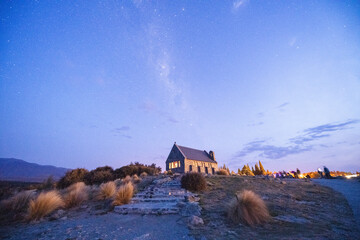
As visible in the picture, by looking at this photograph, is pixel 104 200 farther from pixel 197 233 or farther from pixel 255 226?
pixel 255 226

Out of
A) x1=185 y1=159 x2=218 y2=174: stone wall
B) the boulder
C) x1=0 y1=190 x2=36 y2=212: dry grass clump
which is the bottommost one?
the boulder

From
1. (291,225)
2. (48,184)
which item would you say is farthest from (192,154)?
(291,225)

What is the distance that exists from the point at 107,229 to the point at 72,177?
10.7m

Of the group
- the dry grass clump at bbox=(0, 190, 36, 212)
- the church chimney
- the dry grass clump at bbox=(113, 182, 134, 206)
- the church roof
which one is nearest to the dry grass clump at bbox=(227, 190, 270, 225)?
the dry grass clump at bbox=(113, 182, 134, 206)

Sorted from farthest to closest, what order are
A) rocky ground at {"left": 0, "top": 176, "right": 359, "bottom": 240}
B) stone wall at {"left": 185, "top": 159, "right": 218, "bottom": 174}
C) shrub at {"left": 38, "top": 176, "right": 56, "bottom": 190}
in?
stone wall at {"left": 185, "top": 159, "right": 218, "bottom": 174} < shrub at {"left": 38, "top": 176, "right": 56, "bottom": 190} < rocky ground at {"left": 0, "top": 176, "right": 359, "bottom": 240}

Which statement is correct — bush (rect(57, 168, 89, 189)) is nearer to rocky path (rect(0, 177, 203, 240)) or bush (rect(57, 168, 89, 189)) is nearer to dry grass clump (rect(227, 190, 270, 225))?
rocky path (rect(0, 177, 203, 240))

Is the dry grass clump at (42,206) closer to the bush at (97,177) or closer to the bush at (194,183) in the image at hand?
the bush at (194,183)

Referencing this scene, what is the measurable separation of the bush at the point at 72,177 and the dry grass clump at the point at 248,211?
1285 centimetres

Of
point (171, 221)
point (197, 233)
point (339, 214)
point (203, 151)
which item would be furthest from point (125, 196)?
point (203, 151)

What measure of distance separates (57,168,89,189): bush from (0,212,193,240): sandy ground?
803cm

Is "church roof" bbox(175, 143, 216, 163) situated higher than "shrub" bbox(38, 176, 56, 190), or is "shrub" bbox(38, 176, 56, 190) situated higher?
"church roof" bbox(175, 143, 216, 163)

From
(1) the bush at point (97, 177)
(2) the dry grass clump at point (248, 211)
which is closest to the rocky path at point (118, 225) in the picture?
(2) the dry grass clump at point (248, 211)

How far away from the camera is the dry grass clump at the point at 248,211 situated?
4.05m

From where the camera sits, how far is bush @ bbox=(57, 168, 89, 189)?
1151cm
